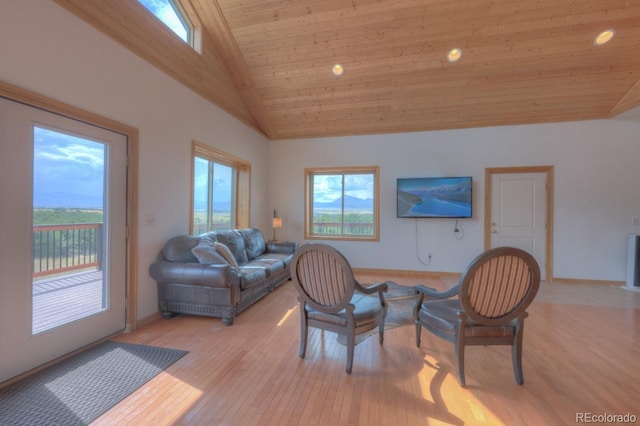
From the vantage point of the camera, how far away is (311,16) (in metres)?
3.57

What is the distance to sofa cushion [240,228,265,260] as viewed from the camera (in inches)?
178

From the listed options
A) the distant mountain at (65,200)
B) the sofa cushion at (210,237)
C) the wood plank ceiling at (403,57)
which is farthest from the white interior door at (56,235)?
the wood plank ceiling at (403,57)

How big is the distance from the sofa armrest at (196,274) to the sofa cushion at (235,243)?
0.94 meters

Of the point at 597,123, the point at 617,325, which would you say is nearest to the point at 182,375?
the point at 617,325

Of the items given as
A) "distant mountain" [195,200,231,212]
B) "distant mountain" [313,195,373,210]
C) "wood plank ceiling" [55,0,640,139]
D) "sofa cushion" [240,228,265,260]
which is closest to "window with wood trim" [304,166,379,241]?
"distant mountain" [313,195,373,210]

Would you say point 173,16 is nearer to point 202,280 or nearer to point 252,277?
point 202,280

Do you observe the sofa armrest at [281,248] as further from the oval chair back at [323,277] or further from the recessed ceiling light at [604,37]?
the recessed ceiling light at [604,37]

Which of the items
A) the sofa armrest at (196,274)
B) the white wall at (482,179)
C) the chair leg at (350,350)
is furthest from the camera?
the white wall at (482,179)

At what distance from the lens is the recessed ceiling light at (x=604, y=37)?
3.46 m

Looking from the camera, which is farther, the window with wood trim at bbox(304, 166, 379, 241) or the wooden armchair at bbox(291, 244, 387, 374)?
the window with wood trim at bbox(304, 166, 379, 241)

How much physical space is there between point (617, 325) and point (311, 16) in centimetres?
536

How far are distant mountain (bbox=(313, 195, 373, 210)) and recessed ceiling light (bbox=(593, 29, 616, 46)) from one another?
13.1 ft

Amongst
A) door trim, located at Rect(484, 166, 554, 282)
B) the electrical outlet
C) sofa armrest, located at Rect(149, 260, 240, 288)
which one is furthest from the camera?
door trim, located at Rect(484, 166, 554, 282)

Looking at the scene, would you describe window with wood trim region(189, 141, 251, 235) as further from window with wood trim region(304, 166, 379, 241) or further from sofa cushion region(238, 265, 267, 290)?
window with wood trim region(304, 166, 379, 241)
